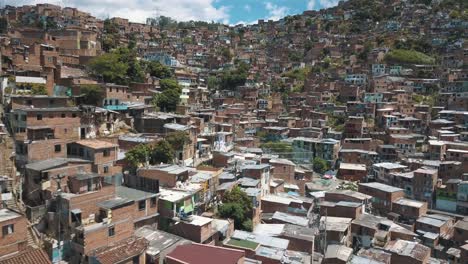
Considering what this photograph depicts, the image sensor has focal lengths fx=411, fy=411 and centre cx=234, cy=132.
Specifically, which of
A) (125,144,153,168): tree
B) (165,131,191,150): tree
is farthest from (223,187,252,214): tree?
(165,131,191,150): tree

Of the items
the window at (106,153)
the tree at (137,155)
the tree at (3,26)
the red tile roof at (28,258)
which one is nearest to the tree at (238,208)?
the tree at (137,155)

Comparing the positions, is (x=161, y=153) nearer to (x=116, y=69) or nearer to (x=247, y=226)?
(x=247, y=226)

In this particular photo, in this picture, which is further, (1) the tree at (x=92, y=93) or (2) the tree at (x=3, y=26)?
(2) the tree at (x=3, y=26)

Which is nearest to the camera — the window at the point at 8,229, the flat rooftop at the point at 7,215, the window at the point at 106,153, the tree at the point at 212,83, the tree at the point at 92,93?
the window at the point at 8,229

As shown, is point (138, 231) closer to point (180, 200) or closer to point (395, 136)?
point (180, 200)

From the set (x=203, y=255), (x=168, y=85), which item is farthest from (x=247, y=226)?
(x=168, y=85)

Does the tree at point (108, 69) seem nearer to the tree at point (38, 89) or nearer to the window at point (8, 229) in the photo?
the tree at point (38, 89)

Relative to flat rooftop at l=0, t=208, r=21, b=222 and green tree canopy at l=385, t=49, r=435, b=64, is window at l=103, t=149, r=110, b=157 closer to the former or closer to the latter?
flat rooftop at l=0, t=208, r=21, b=222
